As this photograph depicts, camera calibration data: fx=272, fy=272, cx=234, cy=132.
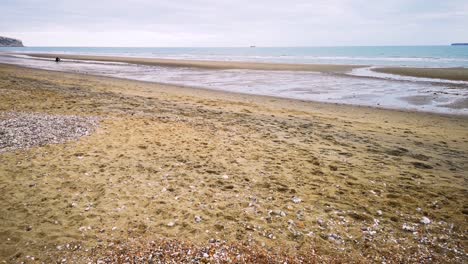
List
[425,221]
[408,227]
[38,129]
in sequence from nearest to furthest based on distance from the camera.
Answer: [408,227], [425,221], [38,129]

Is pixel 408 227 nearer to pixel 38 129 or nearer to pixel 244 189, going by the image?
pixel 244 189

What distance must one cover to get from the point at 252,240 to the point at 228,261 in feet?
2.18

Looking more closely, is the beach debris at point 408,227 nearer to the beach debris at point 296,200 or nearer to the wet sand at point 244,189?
the wet sand at point 244,189

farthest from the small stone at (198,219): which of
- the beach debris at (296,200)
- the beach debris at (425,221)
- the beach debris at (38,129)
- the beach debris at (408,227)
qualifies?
the beach debris at (38,129)

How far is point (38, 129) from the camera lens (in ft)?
32.7

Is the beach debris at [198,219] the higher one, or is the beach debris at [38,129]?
the beach debris at [38,129]

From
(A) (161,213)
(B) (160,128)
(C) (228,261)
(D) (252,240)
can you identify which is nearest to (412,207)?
(D) (252,240)

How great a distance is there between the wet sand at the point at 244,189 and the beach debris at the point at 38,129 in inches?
20.2

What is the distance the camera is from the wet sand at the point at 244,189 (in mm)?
4930

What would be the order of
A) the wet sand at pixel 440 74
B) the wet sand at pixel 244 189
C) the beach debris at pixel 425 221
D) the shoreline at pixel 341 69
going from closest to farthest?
the wet sand at pixel 244 189
the beach debris at pixel 425 221
the wet sand at pixel 440 74
the shoreline at pixel 341 69

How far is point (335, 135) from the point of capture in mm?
10969

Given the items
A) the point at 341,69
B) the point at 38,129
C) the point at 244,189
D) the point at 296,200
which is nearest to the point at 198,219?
the point at 244,189

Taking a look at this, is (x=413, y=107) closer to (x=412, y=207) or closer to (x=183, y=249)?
(x=412, y=207)

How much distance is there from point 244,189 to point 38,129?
8257 mm
